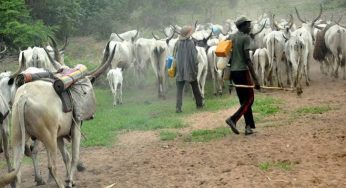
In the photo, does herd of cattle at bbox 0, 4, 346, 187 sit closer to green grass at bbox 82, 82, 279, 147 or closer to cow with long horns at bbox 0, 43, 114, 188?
cow with long horns at bbox 0, 43, 114, 188

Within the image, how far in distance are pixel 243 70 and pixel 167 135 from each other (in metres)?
2.02

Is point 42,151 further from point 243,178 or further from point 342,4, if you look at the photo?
point 342,4

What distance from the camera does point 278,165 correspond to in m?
7.26

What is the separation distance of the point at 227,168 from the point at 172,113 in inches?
244

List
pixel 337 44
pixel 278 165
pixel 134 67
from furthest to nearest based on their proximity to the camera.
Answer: pixel 134 67 < pixel 337 44 < pixel 278 165

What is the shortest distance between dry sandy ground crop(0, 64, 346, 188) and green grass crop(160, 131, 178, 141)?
157 mm

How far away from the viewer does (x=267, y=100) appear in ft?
43.9

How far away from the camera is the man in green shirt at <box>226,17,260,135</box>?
31.3 feet

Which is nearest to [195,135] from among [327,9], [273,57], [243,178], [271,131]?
[271,131]

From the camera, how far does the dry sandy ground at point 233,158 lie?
6828 millimetres

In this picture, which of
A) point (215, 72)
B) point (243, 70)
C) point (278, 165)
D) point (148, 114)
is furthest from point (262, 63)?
point (278, 165)

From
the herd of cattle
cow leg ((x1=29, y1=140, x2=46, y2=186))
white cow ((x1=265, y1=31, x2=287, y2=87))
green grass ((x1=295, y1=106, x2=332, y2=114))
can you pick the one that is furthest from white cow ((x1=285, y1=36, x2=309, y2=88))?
cow leg ((x1=29, y1=140, x2=46, y2=186))

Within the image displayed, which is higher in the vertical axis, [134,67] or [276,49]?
[276,49]

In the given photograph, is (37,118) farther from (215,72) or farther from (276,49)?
(215,72)
